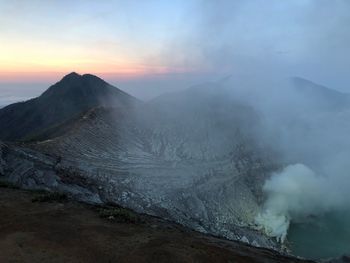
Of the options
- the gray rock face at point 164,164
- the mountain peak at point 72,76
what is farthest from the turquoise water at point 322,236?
the mountain peak at point 72,76

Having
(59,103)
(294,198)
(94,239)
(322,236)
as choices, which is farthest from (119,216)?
(59,103)

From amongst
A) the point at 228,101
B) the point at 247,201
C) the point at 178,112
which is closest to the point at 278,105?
the point at 228,101

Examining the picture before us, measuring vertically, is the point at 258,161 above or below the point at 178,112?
below

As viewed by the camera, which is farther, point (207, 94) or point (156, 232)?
point (207, 94)

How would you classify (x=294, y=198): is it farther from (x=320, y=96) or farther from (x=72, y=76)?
(x=72, y=76)

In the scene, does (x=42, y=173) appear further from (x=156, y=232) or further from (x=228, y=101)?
(x=228, y=101)

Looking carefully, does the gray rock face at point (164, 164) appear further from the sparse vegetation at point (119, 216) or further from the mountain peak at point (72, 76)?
the mountain peak at point (72, 76)
